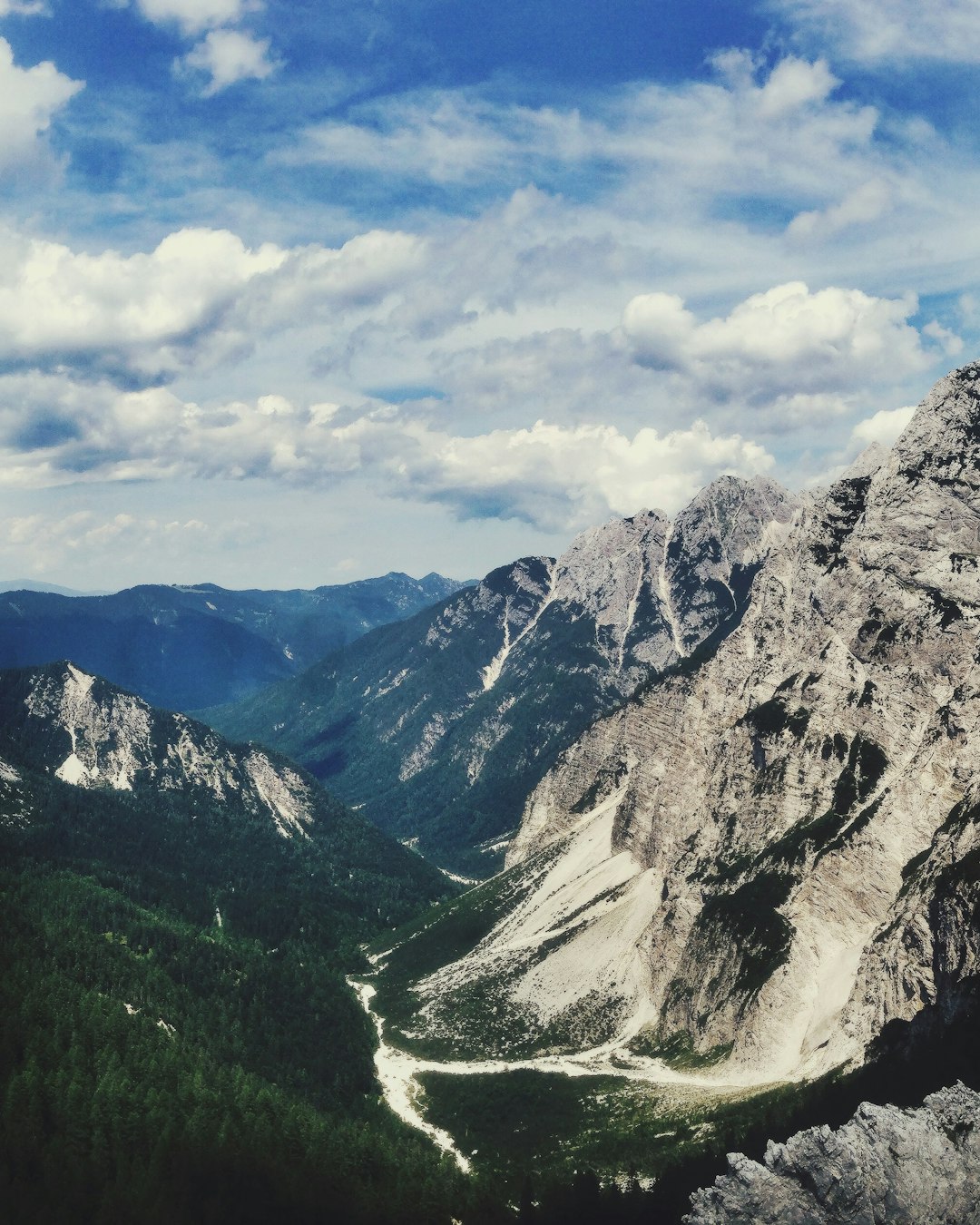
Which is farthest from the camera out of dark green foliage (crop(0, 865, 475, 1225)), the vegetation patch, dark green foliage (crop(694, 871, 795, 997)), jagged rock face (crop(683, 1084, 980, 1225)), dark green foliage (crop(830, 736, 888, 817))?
dark green foliage (crop(830, 736, 888, 817))

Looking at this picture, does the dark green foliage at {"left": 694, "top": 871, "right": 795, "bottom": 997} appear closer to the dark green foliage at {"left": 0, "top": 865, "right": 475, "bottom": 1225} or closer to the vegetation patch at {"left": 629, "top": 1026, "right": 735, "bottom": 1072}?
the vegetation patch at {"left": 629, "top": 1026, "right": 735, "bottom": 1072}

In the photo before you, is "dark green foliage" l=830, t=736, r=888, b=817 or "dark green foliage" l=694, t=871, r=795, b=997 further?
"dark green foliage" l=830, t=736, r=888, b=817

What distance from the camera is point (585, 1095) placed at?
164 meters

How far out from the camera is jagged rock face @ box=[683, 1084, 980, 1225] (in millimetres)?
86438

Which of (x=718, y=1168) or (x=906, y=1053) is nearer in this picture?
(x=718, y=1168)

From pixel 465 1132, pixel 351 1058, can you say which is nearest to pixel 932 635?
pixel 465 1132

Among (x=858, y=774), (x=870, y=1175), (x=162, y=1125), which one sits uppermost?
(x=858, y=774)

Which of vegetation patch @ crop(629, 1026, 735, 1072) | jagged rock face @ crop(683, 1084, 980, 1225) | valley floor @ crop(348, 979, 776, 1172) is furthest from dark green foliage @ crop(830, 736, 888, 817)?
jagged rock face @ crop(683, 1084, 980, 1225)

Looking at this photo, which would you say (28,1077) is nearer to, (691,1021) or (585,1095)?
(585,1095)

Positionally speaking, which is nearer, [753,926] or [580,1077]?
[580,1077]

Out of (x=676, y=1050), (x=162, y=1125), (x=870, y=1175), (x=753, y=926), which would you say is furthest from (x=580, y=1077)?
(x=870, y=1175)

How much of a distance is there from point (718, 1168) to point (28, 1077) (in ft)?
277

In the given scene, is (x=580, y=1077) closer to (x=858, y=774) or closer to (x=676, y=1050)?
(x=676, y=1050)

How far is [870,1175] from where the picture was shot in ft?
289
